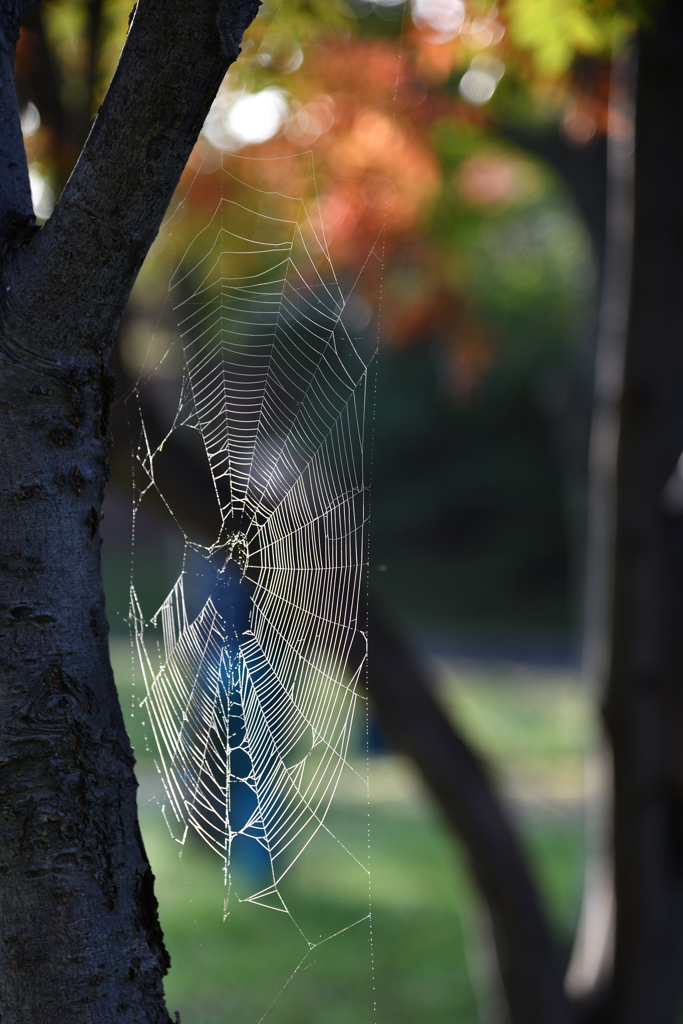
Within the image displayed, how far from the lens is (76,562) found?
128 centimetres

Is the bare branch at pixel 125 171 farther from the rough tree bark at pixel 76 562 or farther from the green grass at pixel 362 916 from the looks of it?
the green grass at pixel 362 916

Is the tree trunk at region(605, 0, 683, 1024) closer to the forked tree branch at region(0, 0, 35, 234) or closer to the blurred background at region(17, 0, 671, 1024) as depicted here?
the blurred background at region(17, 0, 671, 1024)

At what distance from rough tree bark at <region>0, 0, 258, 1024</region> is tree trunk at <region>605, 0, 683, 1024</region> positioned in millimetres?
2022

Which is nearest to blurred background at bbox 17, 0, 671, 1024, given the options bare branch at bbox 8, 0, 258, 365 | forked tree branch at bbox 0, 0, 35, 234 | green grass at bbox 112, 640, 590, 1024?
green grass at bbox 112, 640, 590, 1024

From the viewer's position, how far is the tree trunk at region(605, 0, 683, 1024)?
290 centimetres

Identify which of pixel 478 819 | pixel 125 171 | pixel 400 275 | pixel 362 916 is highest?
pixel 400 275

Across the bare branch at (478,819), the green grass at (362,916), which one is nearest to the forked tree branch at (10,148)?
the bare branch at (478,819)

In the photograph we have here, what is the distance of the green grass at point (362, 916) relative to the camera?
4.21 meters

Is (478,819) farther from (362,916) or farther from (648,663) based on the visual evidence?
(362,916)

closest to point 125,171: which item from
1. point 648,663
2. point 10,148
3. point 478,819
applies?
point 10,148

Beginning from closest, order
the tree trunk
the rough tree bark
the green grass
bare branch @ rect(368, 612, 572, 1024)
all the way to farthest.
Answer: the rough tree bark
the tree trunk
bare branch @ rect(368, 612, 572, 1024)
the green grass

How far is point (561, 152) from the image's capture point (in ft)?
16.3

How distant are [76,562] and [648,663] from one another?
2227 mm

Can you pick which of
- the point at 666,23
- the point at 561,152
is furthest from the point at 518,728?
the point at 666,23
